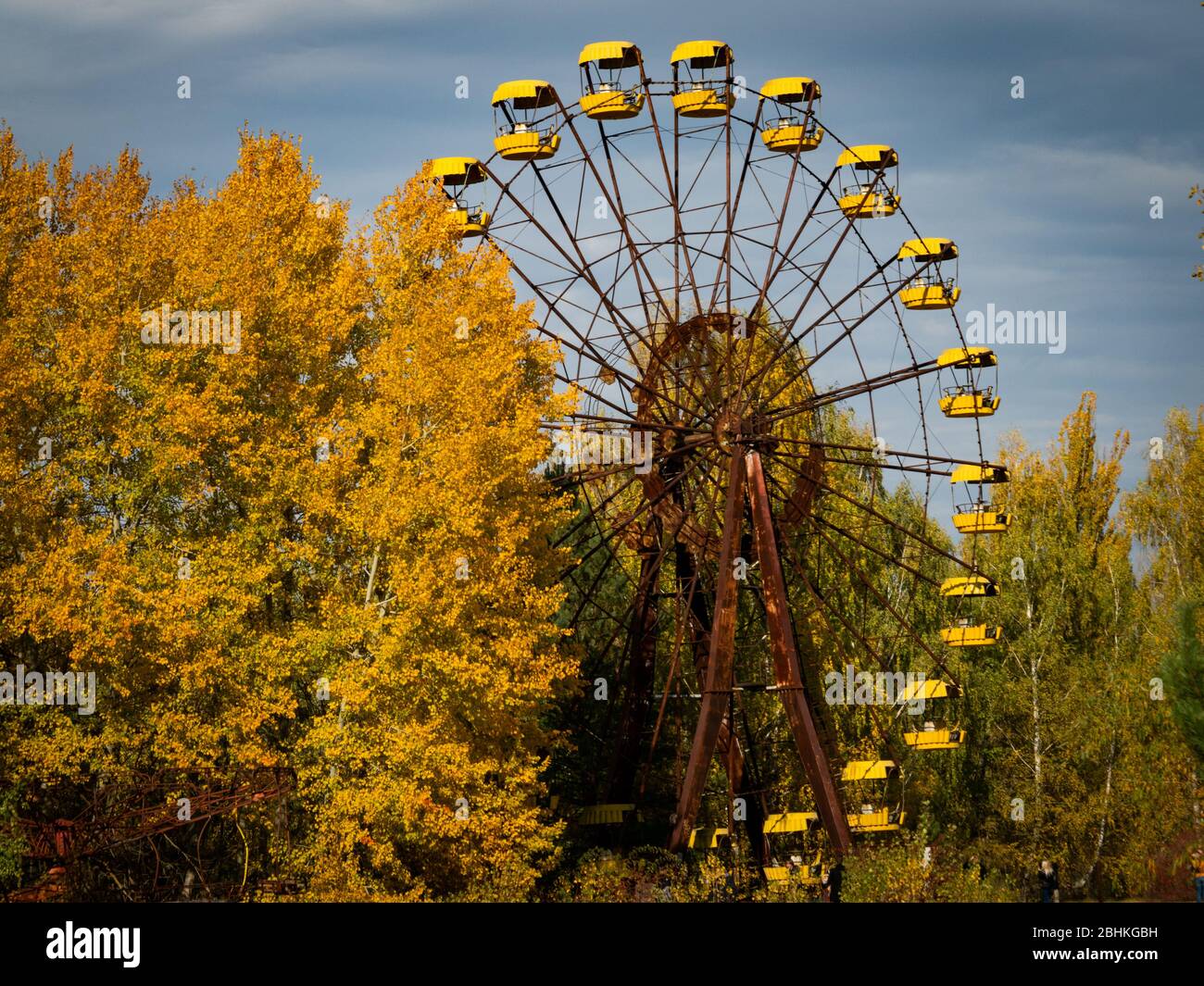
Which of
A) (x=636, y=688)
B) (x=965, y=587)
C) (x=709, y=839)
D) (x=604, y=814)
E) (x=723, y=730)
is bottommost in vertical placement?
(x=709, y=839)

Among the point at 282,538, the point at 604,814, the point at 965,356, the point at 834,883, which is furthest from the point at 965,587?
the point at 282,538

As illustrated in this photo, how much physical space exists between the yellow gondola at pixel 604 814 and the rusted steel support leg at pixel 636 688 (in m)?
0.82

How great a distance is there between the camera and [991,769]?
36656 mm

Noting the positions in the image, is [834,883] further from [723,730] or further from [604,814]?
[604,814]

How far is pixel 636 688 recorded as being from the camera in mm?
29094

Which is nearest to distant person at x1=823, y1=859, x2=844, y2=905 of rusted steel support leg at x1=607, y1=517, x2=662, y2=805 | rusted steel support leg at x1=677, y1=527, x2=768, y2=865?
rusted steel support leg at x1=677, y1=527, x2=768, y2=865

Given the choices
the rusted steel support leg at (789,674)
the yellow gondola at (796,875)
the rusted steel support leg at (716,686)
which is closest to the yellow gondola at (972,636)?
the yellow gondola at (796,875)

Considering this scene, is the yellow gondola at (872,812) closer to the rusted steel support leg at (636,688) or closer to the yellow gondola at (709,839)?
the yellow gondola at (709,839)

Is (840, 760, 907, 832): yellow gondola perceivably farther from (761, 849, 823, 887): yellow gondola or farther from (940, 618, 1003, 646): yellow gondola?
(940, 618, 1003, 646): yellow gondola

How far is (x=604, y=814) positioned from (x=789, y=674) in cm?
534

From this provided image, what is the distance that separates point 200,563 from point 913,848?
1211 cm

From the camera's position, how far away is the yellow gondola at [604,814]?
27.8 meters
